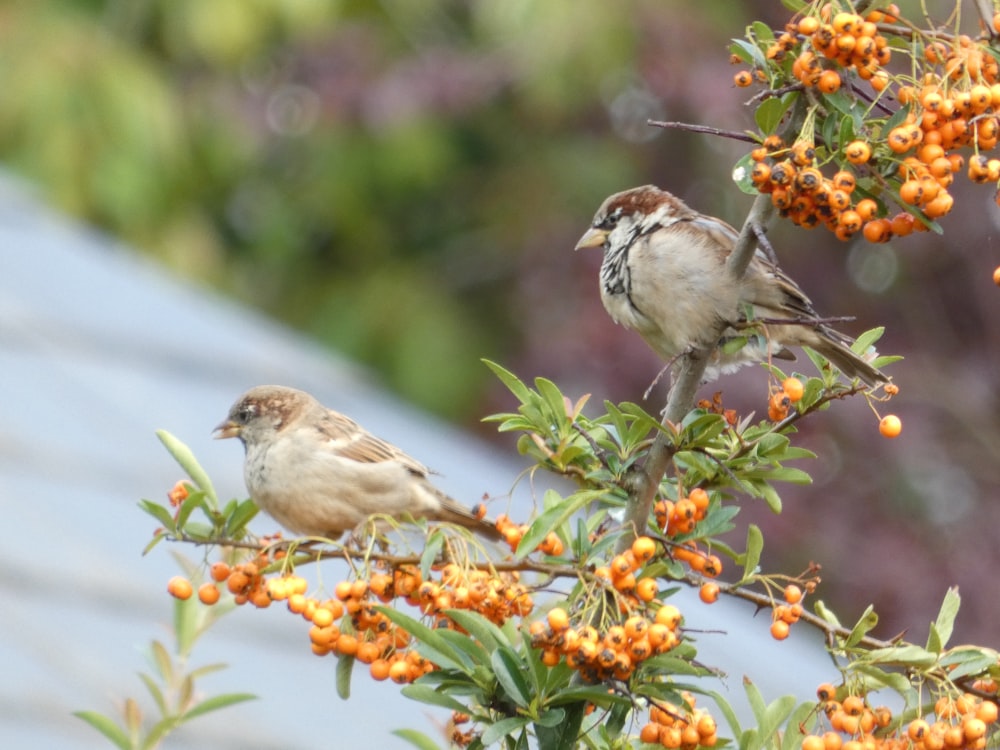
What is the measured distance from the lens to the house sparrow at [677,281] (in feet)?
7.77

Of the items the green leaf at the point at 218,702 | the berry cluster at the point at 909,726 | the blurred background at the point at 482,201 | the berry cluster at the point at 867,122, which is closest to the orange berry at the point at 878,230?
the berry cluster at the point at 867,122

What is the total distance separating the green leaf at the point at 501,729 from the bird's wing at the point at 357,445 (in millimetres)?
1194

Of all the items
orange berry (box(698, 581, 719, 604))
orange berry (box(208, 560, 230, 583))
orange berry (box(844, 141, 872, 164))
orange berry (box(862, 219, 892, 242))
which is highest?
orange berry (box(844, 141, 872, 164))

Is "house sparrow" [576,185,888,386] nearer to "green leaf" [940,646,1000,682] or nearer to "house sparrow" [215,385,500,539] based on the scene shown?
"house sparrow" [215,385,500,539]

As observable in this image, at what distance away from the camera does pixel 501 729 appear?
1.50m

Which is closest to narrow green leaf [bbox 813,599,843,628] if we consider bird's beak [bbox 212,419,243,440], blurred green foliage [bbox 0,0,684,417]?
bird's beak [bbox 212,419,243,440]

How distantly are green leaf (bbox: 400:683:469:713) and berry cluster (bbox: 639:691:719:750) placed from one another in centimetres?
20

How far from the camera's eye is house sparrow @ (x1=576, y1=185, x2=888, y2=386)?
2.37m

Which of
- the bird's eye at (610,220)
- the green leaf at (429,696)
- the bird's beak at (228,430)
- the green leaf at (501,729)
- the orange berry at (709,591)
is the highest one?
the bird's eye at (610,220)

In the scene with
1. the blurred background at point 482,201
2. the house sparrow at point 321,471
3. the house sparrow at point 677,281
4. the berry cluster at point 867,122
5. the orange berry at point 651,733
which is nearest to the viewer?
the berry cluster at point 867,122

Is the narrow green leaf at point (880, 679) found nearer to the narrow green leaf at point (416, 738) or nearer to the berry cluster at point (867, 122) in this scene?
the berry cluster at point (867, 122)

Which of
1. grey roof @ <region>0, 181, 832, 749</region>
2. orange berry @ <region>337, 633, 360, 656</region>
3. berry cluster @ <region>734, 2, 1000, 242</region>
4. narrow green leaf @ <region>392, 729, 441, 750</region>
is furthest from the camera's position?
grey roof @ <region>0, 181, 832, 749</region>

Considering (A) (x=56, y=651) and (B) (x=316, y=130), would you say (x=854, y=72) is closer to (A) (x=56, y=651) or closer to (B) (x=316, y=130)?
(A) (x=56, y=651)

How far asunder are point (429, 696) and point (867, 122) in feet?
2.45
